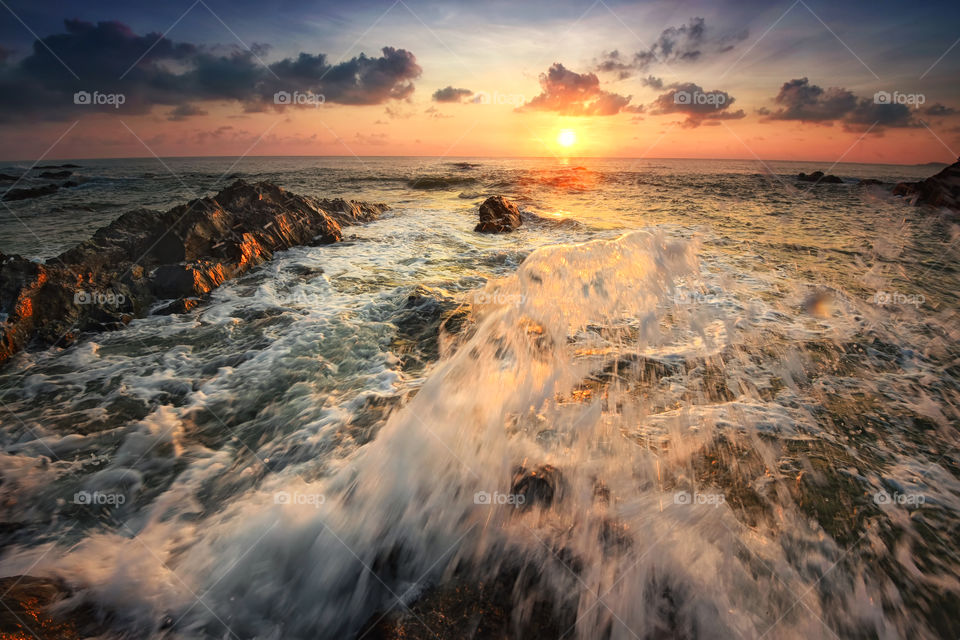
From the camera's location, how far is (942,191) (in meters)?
21.2

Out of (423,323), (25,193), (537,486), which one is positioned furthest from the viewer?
(25,193)

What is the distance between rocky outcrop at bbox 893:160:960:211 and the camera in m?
20.6

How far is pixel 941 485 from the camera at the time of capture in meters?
3.58

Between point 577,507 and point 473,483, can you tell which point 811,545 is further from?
point 473,483

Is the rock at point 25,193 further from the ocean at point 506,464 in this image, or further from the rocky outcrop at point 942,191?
the rocky outcrop at point 942,191

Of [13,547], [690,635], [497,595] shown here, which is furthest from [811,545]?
[13,547]

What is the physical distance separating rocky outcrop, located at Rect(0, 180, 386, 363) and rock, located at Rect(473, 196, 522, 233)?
5.75 m

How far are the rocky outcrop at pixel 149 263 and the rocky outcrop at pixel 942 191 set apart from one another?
3295 centimetres

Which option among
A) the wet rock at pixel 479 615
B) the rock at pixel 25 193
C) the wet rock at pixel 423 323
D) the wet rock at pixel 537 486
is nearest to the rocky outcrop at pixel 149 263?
the wet rock at pixel 423 323

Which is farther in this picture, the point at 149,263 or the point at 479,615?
the point at 149,263

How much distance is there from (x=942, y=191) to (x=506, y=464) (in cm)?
3347

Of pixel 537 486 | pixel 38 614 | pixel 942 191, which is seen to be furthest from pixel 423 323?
pixel 942 191

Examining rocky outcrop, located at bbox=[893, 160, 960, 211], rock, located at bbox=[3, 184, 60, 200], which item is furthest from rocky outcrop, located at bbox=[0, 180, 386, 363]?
rocky outcrop, located at bbox=[893, 160, 960, 211]

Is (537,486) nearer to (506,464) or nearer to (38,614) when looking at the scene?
(506,464)
